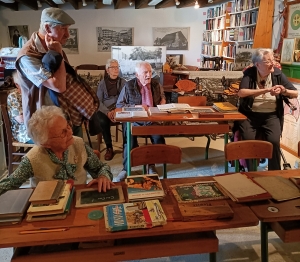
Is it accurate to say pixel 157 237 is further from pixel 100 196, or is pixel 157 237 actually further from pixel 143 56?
pixel 143 56

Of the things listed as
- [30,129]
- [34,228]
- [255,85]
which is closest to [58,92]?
[30,129]

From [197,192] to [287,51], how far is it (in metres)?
3.25

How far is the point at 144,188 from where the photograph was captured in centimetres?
144

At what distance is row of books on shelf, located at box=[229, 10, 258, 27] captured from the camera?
18.0 feet

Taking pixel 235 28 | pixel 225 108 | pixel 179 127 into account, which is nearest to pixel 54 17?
pixel 179 127

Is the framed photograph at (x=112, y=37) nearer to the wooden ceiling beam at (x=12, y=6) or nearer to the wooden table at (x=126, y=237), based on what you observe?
the wooden ceiling beam at (x=12, y=6)

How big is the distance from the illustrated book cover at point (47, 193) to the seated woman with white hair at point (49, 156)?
0.18m

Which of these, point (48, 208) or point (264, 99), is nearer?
point (48, 208)

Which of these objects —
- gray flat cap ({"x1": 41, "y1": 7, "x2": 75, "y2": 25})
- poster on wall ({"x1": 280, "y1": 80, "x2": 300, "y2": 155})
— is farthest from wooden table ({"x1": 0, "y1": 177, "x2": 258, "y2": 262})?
poster on wall ({"x1": 280, "y1": 80, "x2": 300, "y2": 155})

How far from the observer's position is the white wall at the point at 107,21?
8.20m

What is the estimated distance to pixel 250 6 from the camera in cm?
556

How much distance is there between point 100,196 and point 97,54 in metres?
7.54

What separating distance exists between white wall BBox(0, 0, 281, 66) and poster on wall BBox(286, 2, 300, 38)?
469 cm

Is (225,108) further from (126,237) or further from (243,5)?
(243,5)
